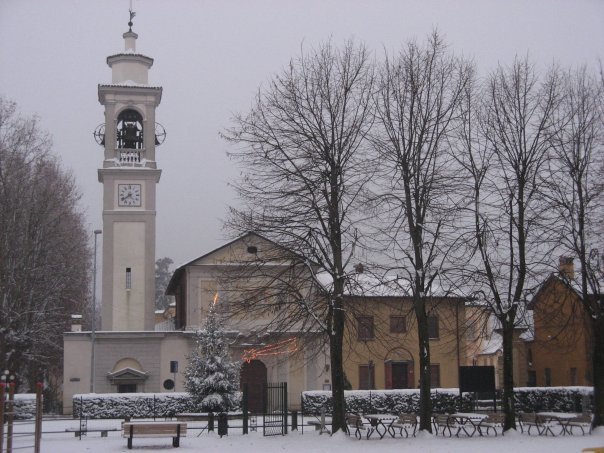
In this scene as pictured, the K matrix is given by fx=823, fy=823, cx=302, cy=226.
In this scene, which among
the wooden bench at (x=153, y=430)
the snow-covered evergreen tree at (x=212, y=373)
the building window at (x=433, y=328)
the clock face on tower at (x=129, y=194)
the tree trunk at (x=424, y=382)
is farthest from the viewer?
the building window at (x=433, y=328)

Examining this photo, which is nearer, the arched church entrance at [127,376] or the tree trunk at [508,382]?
the tree trunk at [508,382]

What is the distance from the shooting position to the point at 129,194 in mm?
47625

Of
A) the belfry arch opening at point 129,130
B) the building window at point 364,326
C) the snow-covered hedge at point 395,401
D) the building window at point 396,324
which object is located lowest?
the snow-covered hedge at point 395,401

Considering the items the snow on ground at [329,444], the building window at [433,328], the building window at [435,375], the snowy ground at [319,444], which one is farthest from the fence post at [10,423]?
the building window at [435,375]

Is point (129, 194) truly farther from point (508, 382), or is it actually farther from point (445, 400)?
point (508, 382)

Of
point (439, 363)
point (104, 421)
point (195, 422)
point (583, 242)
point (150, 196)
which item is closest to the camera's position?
point (583, 242)

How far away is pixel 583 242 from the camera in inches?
1065

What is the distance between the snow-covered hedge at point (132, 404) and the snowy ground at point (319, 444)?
1295 cm

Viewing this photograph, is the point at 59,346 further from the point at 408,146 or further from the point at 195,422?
the point at 408,146

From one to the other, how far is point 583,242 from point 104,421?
23.9 m

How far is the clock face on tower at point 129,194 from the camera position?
47.6 m

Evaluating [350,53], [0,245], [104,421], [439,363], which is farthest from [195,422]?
[439,363]

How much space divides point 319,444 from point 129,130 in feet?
94.7

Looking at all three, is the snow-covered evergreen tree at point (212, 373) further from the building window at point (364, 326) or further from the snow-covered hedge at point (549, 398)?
the snow-covered hedge at point (549, 398)
